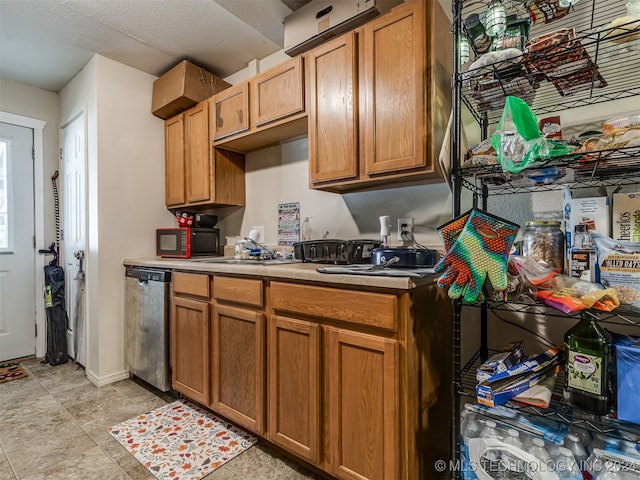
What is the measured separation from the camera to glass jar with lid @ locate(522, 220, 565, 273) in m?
1.19

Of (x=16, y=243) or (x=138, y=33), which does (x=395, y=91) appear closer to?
(x=138, y=33)

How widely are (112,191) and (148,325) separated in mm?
1054

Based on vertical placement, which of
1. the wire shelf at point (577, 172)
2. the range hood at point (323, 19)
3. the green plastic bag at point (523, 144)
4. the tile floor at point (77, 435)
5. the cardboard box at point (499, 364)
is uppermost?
the range hood at point (323, 19)

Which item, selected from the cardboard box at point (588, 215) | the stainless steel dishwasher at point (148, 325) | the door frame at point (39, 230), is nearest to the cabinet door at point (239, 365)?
the stainless steel dishwasher at point (148, 325)

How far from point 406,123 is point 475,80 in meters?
0.36

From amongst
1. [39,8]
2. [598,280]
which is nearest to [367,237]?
[598,280]

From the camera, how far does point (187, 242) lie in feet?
8.40

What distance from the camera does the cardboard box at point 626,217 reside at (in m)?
1.08

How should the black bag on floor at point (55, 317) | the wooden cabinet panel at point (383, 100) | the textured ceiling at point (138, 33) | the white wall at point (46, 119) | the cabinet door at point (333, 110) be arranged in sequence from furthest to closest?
the white wall at point (46, 119) → the black bag on floor at point (55, 317) → the textured ceiling at point (138, 33) → the cabinet door at point (333, 110) → the wooden cabinet panel at point (383, 100)

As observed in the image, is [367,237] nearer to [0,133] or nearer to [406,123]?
[406,123]

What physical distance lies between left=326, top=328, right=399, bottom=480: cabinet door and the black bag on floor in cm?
270

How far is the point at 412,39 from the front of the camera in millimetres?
1514

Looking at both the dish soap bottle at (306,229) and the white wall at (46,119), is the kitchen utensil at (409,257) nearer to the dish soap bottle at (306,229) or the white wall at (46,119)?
the dish soap bottle at (306,229)

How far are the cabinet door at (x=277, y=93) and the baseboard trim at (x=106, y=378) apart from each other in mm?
2068
